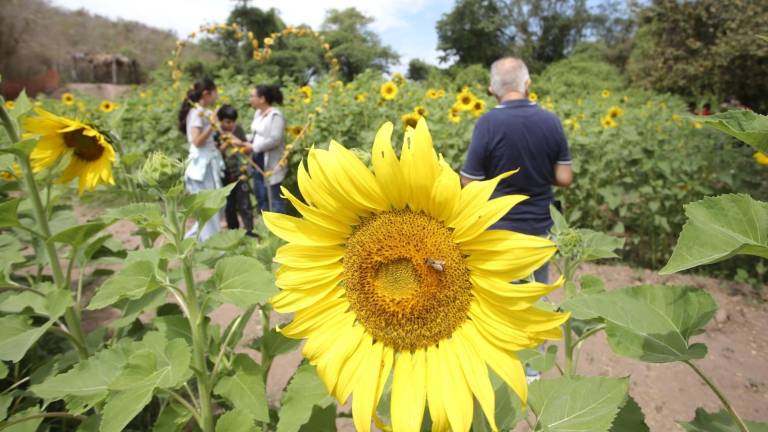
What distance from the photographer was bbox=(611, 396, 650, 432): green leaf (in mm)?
873

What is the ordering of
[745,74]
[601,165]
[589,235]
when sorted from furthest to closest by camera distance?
[745,74]
[601,165]
[589,235]

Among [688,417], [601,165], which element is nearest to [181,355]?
[688,417]

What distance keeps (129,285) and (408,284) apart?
71 cm

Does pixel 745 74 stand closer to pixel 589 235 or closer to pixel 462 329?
pixel 589 235

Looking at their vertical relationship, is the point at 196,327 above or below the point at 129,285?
below

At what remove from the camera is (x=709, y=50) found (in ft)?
44.5

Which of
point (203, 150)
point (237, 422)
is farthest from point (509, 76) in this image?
point (203, 150)

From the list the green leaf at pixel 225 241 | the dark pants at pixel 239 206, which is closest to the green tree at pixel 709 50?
the dark pants at pixel 239 206

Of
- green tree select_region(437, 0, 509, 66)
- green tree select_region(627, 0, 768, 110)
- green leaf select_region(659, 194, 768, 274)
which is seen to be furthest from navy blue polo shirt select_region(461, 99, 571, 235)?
green tree select_region(437, 0, 509, 66)

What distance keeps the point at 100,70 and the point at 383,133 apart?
2817 centimetres

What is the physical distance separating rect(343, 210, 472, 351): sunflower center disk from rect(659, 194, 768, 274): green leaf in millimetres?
283

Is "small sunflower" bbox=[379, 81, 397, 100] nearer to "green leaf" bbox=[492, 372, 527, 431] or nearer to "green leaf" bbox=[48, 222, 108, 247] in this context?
"green leaf" bbox=[48, 222, 108, 247]

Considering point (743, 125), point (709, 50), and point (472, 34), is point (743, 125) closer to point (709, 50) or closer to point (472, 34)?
point (709, 50)

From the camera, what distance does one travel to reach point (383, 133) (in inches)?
25.5
